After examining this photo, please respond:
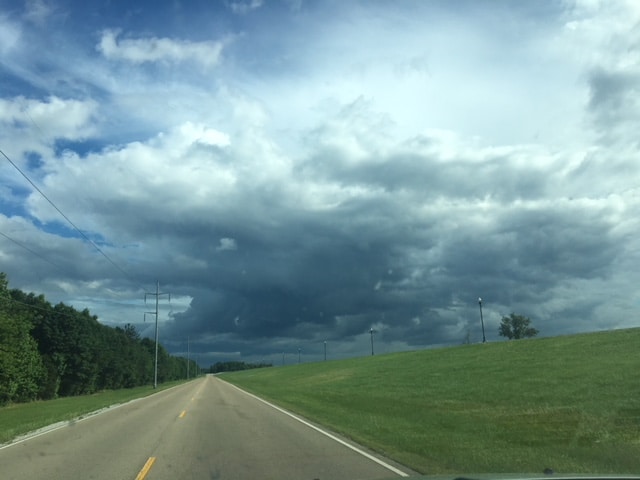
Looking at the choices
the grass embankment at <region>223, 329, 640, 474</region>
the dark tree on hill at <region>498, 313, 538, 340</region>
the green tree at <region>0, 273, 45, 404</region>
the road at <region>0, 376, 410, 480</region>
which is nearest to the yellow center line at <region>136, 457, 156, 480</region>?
the road at <region>0, 376, 410, 480</region>

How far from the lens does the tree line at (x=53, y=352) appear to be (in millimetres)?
52375

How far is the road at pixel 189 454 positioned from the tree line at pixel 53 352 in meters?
35.0

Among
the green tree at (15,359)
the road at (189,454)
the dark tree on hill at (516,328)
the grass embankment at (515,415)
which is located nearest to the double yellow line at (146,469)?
the road at (189,454)

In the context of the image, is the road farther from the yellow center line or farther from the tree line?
the tree line

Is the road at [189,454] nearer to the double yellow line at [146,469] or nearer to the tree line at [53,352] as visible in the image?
the double yellow line at [146,469]

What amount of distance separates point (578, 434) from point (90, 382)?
3184 inches

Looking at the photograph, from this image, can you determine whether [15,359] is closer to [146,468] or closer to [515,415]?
[515,415]

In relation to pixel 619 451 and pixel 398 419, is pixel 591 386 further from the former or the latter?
pixel 619 451

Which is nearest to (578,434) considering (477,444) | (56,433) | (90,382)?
(477,444)

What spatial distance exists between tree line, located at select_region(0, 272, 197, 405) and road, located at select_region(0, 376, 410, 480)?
35.0 m

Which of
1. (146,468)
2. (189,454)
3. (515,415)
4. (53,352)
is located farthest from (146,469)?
(53,352)

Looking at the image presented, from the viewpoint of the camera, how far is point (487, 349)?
60062mm

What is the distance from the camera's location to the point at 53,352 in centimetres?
7562

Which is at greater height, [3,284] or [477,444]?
[3,284]
